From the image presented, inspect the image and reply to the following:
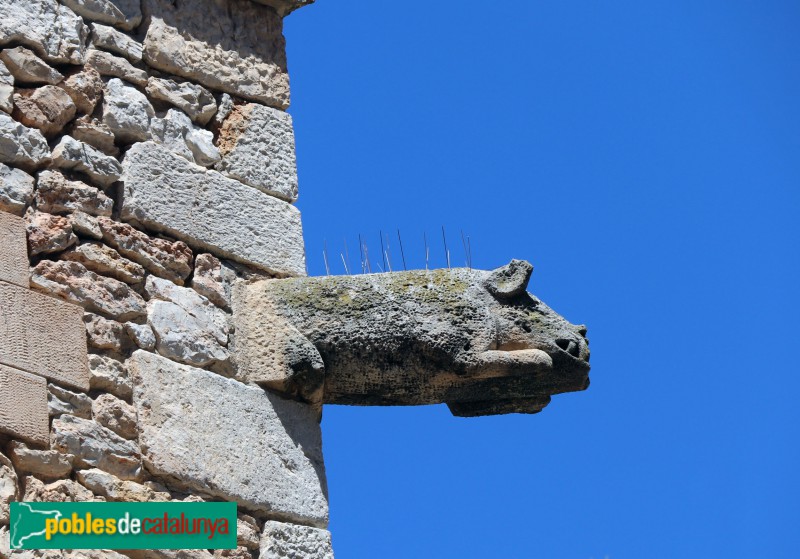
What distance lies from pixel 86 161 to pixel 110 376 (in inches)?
27.3

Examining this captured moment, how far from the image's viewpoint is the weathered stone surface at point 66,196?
16.0ft

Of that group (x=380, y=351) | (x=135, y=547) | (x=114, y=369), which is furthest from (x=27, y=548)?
(x=380, y=351)

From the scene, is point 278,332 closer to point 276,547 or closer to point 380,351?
point 380,351

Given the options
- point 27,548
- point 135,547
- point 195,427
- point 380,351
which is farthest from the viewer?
point 380,351

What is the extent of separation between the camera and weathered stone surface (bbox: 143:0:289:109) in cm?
555

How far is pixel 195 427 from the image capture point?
4.95 meters

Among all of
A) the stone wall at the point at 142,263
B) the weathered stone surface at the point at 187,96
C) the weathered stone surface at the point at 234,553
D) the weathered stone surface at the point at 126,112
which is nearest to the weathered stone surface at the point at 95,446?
the stone wall at the point at 142,263

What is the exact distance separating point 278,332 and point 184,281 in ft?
1.11

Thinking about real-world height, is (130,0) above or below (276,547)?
above

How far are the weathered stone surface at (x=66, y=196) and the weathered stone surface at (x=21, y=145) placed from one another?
0.05 m

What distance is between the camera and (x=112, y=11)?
5.41m

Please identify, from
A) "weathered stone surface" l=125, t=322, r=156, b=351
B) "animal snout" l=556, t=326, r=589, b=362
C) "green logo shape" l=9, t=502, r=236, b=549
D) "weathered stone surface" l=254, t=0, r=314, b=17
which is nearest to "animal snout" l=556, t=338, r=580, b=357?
"animal snout" l=556, t=326, r=589, b=362

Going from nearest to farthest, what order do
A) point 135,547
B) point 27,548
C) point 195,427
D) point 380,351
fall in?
point 27,548, point 135,547, point 195,427, point 380,351

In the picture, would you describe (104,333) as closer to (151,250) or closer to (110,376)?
(110,376)
